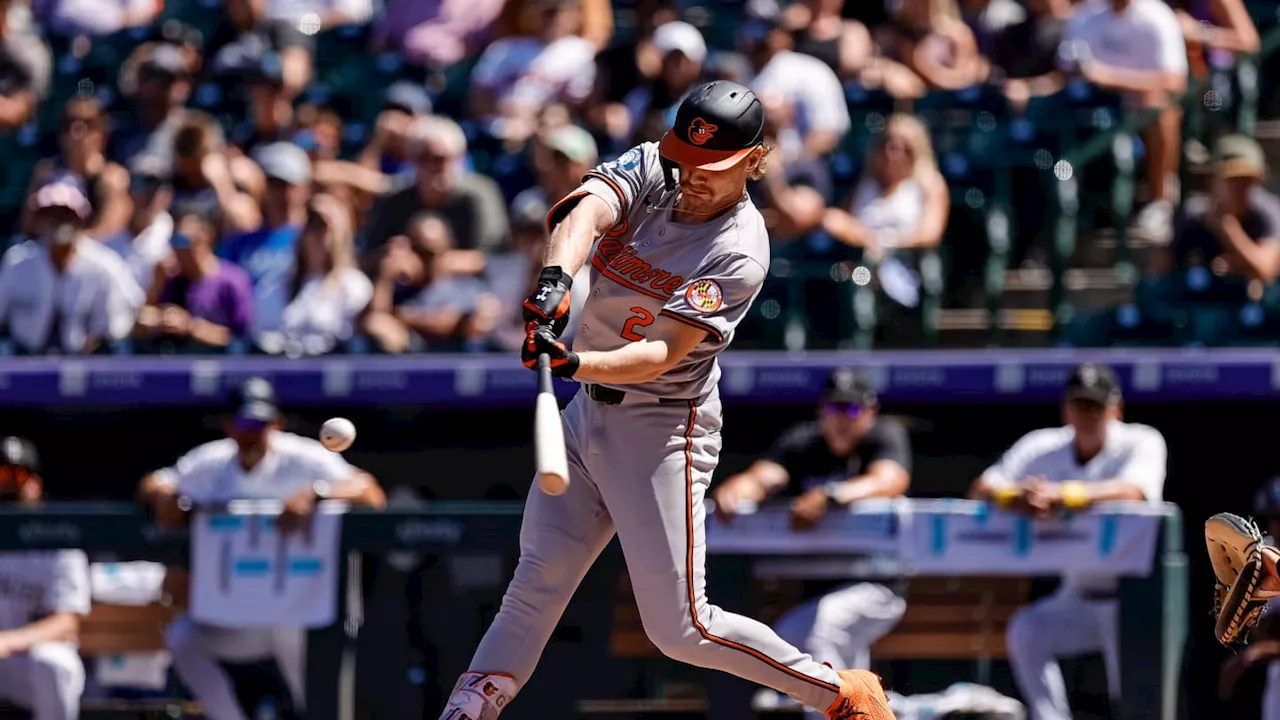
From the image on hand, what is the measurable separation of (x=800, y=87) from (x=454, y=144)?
1.60 m

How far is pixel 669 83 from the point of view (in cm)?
926

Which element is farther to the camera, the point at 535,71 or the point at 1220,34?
the point at 535,71

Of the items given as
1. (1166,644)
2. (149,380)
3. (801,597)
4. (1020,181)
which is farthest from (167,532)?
(1020,181)

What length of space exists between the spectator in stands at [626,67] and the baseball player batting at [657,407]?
463 centimetres

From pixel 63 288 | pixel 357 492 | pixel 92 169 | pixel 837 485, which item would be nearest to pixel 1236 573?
pixel 837 485

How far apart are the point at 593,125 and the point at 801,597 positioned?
3.42m

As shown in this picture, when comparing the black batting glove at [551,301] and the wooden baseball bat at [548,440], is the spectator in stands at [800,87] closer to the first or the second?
the black batting glove at [551,301]

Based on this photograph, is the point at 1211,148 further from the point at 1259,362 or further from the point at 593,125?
the point at 593,125

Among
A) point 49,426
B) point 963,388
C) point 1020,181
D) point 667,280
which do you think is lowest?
point 49,426

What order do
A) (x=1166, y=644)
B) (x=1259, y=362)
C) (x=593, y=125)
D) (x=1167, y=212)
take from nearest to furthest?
(x=1166, y=644) → (x=1259, y=362) → (x=1167, y=212) → (x=593, y=125)

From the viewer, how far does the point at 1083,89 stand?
8945 mm

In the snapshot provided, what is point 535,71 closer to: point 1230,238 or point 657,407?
point 1230,238

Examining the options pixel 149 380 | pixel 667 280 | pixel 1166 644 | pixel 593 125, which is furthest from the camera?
pixel 593 125

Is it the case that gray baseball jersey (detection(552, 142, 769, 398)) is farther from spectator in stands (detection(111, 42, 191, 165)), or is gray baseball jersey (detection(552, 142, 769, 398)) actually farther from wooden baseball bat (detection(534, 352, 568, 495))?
spectator in stands (detection(111, 42, 191, 165))
